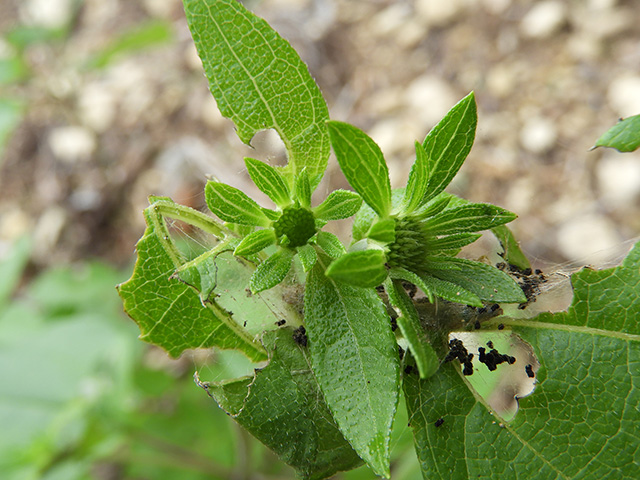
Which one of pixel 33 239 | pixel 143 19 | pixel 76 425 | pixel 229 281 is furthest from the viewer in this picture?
pixel 143 19

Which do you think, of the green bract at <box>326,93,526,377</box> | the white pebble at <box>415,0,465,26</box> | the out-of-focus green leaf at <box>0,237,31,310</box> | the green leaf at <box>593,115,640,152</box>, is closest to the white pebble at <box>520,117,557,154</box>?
the white pebble at <box>415,0,465,26</box>

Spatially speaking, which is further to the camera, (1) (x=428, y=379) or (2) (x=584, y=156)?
(2) (x=584, y=156)

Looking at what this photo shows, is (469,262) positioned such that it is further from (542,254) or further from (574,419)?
(542,254)

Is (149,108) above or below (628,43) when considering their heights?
above

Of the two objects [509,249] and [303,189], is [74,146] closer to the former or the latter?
[303,189]

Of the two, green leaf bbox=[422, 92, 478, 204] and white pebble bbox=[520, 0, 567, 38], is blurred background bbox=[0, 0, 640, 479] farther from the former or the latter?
green leaf bbox=[422, 92, 478, 204]

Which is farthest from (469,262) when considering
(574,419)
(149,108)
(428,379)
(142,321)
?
(149,108)

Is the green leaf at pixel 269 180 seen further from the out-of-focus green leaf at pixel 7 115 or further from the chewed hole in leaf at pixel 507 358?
the out-of-focus green leaf at pixel 7 115
